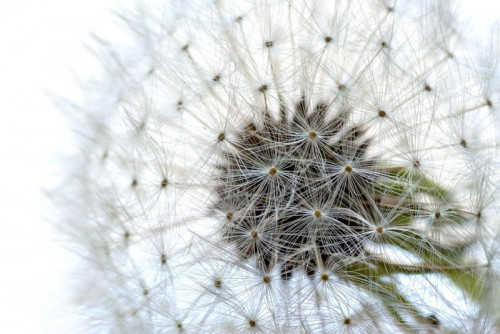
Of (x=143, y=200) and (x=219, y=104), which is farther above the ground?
(x=219, y=104)

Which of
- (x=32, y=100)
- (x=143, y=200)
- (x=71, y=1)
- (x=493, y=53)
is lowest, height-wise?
(x=143, y=200)

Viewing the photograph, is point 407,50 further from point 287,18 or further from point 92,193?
point 92,193

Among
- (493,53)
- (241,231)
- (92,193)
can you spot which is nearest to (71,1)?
(92,193)

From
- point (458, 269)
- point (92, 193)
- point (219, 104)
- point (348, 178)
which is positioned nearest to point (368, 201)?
point (348, 178)

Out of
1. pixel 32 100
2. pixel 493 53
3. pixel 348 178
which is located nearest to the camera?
pixel 348 178

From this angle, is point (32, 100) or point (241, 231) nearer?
point (241, 231)

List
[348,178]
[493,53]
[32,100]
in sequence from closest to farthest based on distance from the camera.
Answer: [348,178] → [493,53] → [32,100]
